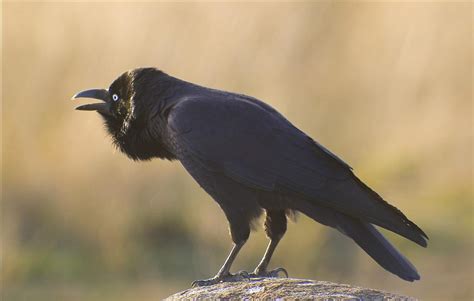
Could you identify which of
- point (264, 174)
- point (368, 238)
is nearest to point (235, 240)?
Result: point (264, 174)

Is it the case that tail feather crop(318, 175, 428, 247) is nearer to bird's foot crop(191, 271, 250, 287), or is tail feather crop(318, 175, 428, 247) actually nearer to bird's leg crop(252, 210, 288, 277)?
bird's leg crop(252, 210, 288, 277)

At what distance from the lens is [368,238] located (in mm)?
7922

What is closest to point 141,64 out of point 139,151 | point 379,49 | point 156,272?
point 156,272

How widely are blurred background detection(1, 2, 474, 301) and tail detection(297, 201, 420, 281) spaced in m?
4.30

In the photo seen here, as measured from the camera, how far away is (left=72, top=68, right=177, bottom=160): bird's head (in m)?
8.55

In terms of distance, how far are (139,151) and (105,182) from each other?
16.2 feet

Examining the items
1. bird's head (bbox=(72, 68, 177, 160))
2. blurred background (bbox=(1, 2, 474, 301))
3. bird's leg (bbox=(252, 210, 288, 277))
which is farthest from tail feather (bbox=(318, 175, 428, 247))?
blurred background (bbox=(1, 2, 474, 301))

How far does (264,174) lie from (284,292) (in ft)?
3.57

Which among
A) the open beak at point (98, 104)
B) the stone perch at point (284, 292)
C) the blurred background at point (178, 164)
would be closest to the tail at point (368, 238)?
the stone perch at point (284, 292)

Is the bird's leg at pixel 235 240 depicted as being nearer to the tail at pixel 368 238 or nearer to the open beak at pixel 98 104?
the tail at pixel 368 238

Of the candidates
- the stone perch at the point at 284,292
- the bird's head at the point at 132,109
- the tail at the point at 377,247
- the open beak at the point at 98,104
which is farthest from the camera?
the open beak at the point at 98,104

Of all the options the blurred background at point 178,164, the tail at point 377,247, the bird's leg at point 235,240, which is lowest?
the bird's leg at point 235,240

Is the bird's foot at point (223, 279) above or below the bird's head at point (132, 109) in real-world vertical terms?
below

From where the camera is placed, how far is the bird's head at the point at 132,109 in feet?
28.1
